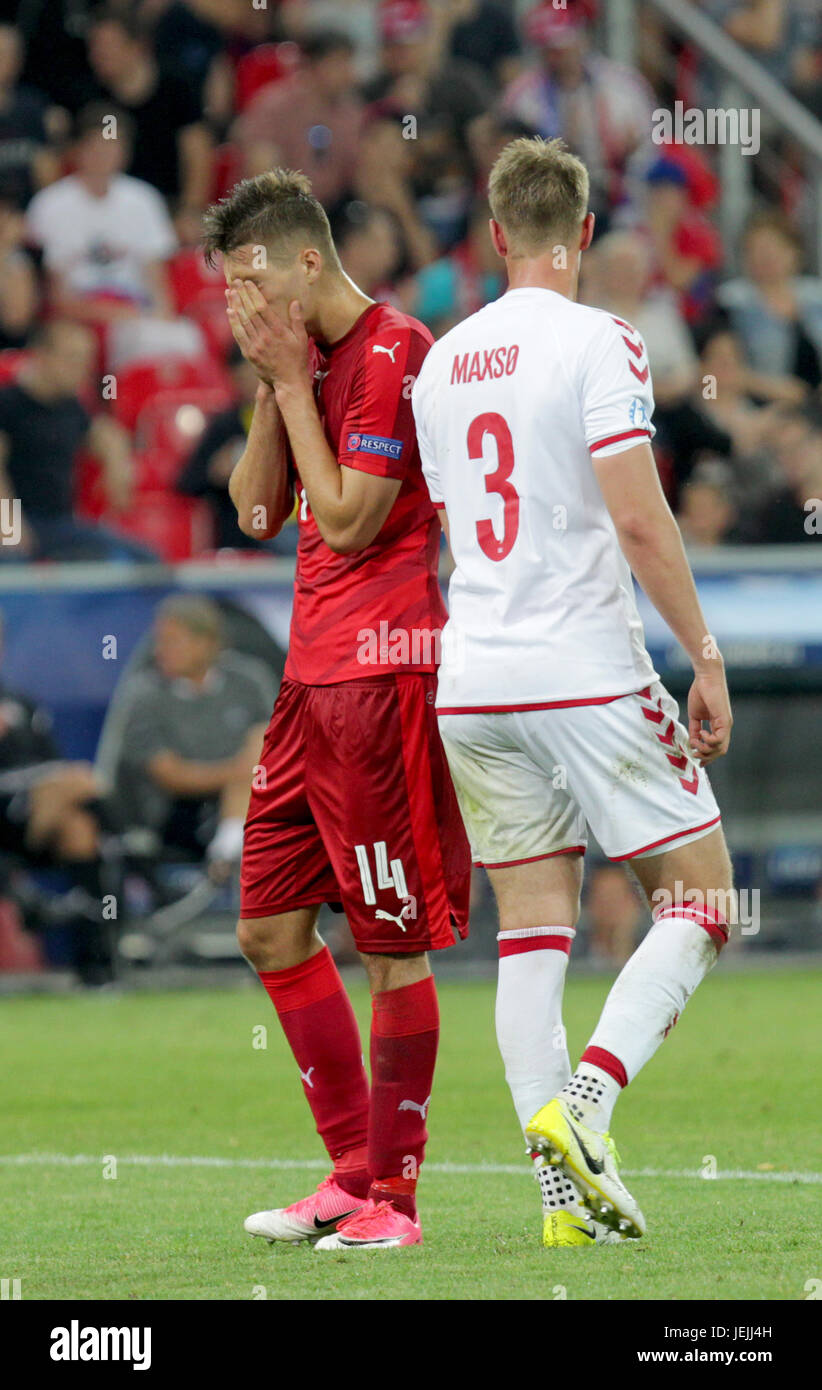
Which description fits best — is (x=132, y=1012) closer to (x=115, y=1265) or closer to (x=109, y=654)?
(x=109, y=654)

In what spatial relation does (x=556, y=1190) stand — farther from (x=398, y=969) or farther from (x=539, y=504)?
(x=539, y=504)

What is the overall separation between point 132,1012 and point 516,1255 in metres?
6.25

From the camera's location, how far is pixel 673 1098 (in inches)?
301

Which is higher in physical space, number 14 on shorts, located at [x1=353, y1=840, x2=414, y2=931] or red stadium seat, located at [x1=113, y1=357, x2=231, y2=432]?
red stadium seat, located at [x1=113, y1=357, x2=231, y2=432]

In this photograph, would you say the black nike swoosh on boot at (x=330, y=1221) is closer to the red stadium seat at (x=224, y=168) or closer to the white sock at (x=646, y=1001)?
the white sock at (x=646, y=1001)

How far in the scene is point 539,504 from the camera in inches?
183

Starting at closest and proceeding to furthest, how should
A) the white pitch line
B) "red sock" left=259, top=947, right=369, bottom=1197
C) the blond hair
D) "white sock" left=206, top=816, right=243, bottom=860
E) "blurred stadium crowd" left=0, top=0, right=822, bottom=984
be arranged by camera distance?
the blond hair, "red sock" left=259, top=947, right=369, bottom=1197, the white pitch line, "white sock" left=206, top=816, right=243, bottom=860, "blurred stadium crowd" left=0, top=0, right=822, bottom=984

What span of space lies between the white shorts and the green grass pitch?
2.78ft

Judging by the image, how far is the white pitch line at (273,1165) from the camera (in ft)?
19.4

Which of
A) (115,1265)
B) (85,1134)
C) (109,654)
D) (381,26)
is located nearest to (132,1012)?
(109,654)

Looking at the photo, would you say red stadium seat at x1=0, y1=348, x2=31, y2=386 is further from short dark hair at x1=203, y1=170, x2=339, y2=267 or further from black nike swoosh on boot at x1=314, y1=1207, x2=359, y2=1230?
black nike swoosh on boot at x1=314, y1=1207, x2=359, y2=1230

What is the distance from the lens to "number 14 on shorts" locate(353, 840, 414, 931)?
4855mm

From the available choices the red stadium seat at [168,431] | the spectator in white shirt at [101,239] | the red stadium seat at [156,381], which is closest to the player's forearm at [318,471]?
the red stadium seat at [168,431]

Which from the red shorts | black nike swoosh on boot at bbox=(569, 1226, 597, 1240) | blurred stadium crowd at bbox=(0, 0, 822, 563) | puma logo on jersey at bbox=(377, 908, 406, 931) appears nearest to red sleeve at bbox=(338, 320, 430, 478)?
the red shorts
